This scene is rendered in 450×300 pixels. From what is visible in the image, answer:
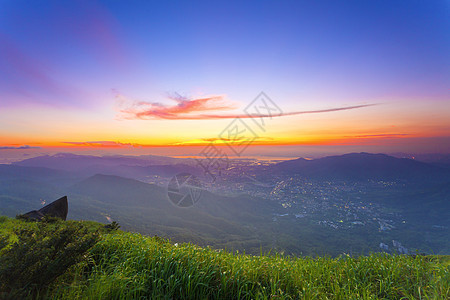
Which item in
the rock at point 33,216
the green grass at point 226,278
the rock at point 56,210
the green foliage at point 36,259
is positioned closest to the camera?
the green foliage at point 36,259

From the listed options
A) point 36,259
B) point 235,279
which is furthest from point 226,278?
point 36,259

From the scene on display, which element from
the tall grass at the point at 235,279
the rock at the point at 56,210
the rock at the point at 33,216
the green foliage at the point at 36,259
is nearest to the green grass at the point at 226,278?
the tall grass at the point at 235,279

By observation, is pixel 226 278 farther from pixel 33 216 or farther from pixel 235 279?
pixel 33 216

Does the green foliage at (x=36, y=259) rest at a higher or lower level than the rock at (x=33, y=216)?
higher

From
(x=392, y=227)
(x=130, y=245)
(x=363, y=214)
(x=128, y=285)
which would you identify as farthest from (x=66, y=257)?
(x=363, y=214)

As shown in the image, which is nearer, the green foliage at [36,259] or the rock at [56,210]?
the green foliage at [36,259]

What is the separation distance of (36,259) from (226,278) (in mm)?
3346

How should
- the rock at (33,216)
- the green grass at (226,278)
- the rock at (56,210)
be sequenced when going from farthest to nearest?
the rock at (56,210)
the rock at (33,216)
the green grass at (226,278)

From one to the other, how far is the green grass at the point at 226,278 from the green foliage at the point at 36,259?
36cm

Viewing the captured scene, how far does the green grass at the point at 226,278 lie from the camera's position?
368 centimetres

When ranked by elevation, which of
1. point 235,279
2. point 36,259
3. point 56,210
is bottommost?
point 56,210

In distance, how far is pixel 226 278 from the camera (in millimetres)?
4180

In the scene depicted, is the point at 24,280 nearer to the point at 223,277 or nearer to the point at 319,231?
the point at 223,277

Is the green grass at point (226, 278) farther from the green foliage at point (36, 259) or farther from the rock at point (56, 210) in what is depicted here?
the rock at point (56, 210)
